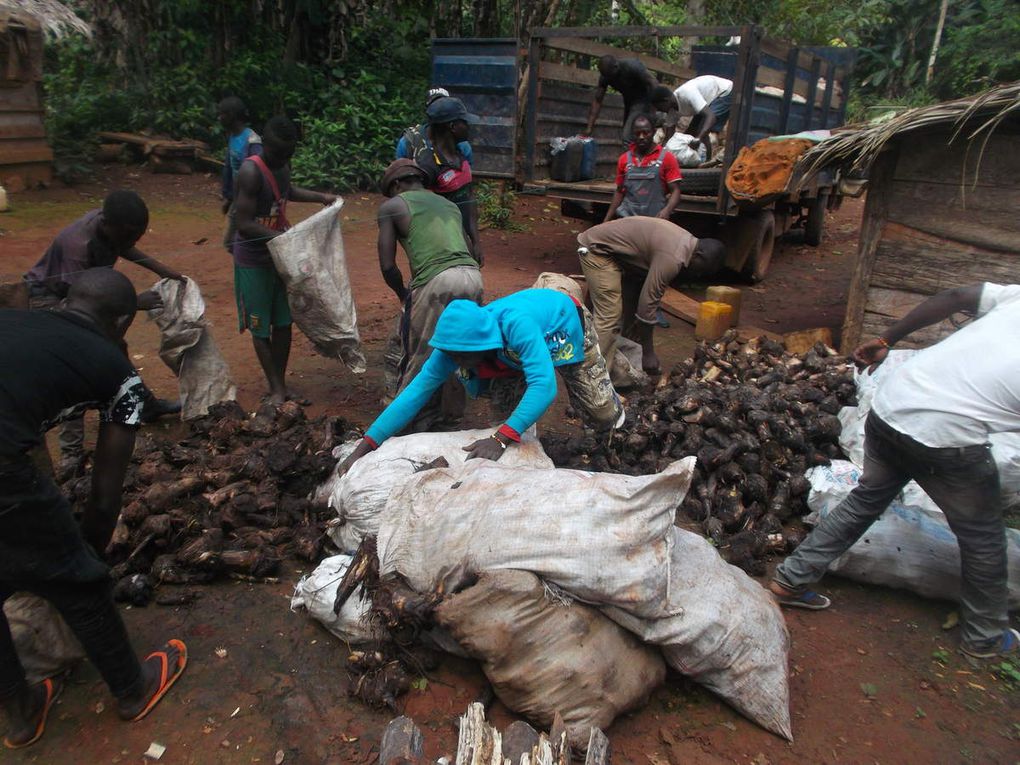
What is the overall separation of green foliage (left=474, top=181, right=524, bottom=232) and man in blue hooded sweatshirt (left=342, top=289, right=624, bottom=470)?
7.41 metres

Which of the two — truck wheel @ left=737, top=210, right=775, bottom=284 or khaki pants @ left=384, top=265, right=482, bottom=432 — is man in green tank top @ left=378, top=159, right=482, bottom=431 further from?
truck wheel @ left=737, top=210, right=775, bottom=284

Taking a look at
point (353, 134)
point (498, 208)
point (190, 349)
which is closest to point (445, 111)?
point (190, 349)

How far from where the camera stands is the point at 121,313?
7.94ft

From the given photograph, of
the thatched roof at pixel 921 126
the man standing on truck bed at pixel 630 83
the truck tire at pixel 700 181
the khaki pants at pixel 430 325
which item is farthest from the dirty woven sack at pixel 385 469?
the man standing on truck bed at pixel 630 83

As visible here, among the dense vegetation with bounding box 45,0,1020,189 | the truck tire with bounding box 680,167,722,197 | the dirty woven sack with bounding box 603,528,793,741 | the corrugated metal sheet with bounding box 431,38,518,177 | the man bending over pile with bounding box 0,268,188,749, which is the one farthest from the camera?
the dense vegetation with bounding box 45,0,1020,189

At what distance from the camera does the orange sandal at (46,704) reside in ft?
7.47

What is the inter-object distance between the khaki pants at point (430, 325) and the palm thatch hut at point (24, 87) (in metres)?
7.99

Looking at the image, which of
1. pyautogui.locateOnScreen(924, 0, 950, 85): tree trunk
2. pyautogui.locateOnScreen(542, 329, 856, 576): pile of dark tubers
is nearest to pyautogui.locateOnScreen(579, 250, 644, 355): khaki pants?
pyautogui.locateOnScreen(542, 329, 856, 576): pile of dark tubers

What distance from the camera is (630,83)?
25.6 ft

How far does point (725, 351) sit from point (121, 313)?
451cm

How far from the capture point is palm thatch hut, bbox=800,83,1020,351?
475 centimetres

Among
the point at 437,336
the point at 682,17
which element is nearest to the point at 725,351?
the point at 437,336

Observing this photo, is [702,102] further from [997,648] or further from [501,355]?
[997,648]

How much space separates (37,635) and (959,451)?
330cm
